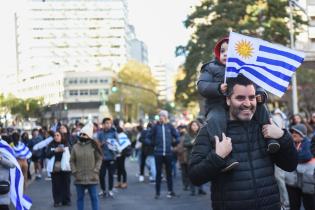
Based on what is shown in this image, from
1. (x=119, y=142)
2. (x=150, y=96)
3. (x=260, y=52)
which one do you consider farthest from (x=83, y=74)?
(x=260, y=52)

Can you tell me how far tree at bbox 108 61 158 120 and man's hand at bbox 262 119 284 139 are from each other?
90.1 metres

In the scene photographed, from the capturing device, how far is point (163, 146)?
48.7 feet

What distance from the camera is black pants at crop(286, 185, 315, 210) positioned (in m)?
8.97

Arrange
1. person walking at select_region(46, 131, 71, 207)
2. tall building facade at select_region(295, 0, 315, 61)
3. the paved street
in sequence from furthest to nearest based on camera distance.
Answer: tall building facade at select_region(295, 0, 315, 61), person walking at select_region(46, 131, 71, 207), the paved street

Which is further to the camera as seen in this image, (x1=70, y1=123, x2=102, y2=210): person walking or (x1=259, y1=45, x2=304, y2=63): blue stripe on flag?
(x1=70, y1=123, x2=102, y2=210): person walking

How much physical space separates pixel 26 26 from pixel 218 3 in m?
147

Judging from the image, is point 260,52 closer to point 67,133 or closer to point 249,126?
point 249,126

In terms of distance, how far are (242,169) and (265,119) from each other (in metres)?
0.39

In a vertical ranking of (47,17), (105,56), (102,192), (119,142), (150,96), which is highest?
(47,17)

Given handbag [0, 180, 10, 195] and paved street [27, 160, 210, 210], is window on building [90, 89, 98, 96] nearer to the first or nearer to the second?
paved street [27, 160, 210, 210]

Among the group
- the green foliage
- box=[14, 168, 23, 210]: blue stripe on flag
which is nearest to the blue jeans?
box=[14, 168, 23, 210]: blue stripe on flag

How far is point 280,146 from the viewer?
163 inches

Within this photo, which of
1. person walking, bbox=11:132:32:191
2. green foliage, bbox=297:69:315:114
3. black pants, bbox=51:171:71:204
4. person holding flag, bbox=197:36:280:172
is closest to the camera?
person holding flag, bbox=197:36:280:172

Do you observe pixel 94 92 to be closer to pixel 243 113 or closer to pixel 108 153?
pixel 108 153
